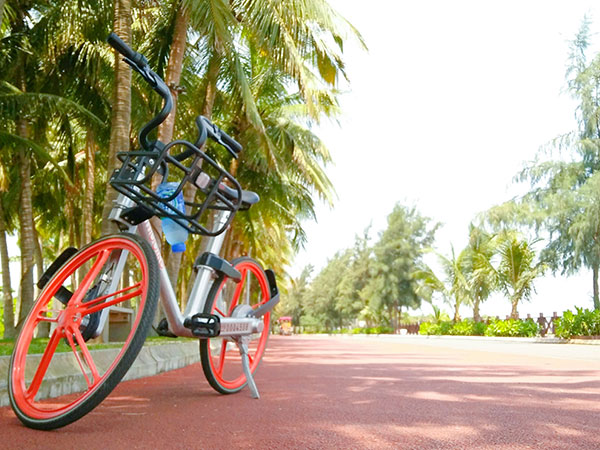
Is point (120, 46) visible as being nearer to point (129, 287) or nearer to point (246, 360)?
point (129, 287)

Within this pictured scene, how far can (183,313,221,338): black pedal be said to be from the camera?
3.39 metres

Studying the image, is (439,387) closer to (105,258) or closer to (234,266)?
(234,266)

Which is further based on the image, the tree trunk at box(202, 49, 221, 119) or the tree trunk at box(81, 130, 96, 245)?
the tree trunk at box(81, 130, 96, 245)

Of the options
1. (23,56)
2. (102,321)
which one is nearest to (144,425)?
(102,321)

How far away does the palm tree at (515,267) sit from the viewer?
31.9 m

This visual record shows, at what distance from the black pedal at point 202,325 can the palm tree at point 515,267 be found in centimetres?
3037

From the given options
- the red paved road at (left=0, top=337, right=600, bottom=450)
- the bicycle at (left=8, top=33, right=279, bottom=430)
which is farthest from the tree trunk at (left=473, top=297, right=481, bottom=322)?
the bicycle at (left=8, top=33, right=279, bottom=430)

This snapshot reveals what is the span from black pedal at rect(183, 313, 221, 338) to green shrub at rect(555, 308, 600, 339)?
21609 mm

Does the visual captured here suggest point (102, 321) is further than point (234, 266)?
No

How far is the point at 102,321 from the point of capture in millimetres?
3027

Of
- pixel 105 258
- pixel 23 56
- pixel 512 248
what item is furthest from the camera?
pixel 512 248

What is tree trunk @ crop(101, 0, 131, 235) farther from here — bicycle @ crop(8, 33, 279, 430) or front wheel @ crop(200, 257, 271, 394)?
bicycle @ crop(8, 33, 279, 430)

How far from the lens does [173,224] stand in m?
3.44

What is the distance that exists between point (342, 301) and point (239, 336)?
6078cm
